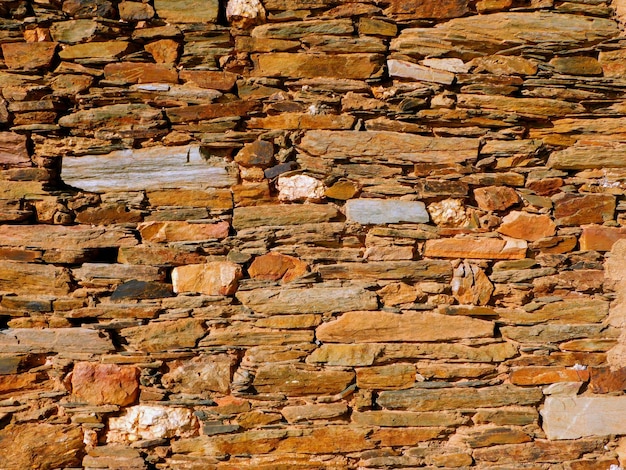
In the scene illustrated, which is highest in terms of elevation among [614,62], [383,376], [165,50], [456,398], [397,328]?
[165,50]

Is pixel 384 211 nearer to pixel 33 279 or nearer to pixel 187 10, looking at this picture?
pixel 187 10

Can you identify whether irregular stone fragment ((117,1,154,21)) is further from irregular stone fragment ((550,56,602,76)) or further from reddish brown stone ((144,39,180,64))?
irregular stone fragment ((550,56,602,76))

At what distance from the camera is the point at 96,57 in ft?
7.02

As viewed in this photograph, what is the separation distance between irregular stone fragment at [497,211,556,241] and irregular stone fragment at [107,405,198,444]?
63.0 inches

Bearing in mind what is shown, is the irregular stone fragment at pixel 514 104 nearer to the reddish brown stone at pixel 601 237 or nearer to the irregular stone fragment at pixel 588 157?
the irregular stone fragment at pixel 588 157

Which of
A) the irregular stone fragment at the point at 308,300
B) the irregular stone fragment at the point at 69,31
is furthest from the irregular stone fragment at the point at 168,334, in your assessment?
the irregular stone fragment at the point at 69,31

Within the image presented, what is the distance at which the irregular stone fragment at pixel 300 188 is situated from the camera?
2.16m

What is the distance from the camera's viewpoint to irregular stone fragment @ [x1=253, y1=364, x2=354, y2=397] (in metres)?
2.12

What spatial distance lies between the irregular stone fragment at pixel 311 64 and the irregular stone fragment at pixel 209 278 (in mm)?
853

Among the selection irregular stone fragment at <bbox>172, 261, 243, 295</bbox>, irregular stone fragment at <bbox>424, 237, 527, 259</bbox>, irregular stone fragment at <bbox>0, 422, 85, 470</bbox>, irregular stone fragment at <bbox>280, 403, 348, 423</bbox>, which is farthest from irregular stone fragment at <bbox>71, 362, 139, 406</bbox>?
irregular stone fragment at <bbox>424, 237, 527, 259</bbox>

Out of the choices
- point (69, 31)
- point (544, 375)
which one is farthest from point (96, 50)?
point (544, 375)

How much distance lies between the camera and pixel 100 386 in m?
2.10

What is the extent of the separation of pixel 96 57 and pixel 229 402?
5.20 ft

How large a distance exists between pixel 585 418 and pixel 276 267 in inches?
58.7
